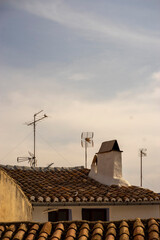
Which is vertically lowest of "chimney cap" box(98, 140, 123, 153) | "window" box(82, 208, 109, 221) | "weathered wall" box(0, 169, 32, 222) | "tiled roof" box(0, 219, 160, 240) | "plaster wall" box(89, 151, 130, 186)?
"window" box(82, 208, 109, 221)

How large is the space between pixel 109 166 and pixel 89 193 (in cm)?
387

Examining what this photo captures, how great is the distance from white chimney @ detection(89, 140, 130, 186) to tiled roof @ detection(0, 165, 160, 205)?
1.44ft

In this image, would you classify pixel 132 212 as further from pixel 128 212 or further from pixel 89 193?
pixel 89 193

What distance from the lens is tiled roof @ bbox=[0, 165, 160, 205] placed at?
18.1 metres

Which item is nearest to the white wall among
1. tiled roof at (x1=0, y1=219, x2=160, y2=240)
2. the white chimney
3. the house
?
the house

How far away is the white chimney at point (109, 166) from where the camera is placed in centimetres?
2238

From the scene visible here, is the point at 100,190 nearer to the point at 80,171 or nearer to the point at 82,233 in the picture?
the point at 80,171

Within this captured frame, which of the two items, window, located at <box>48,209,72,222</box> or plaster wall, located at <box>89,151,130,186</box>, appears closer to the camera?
window, located at <box>48,209,72,222</box>

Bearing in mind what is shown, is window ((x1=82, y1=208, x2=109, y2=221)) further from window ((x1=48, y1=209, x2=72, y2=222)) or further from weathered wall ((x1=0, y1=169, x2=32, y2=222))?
weathered wall ((x1=0, y1=169, x2=32, y2=222))

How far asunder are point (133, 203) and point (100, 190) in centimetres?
170

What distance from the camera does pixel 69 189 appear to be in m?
19.7

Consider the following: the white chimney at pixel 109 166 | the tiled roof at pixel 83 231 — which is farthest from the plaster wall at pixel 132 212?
the tiled roof at pixel 83 231

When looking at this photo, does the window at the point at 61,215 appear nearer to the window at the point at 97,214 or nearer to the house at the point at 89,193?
the house at the point at 89,193

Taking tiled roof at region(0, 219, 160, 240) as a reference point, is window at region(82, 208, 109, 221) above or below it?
below
